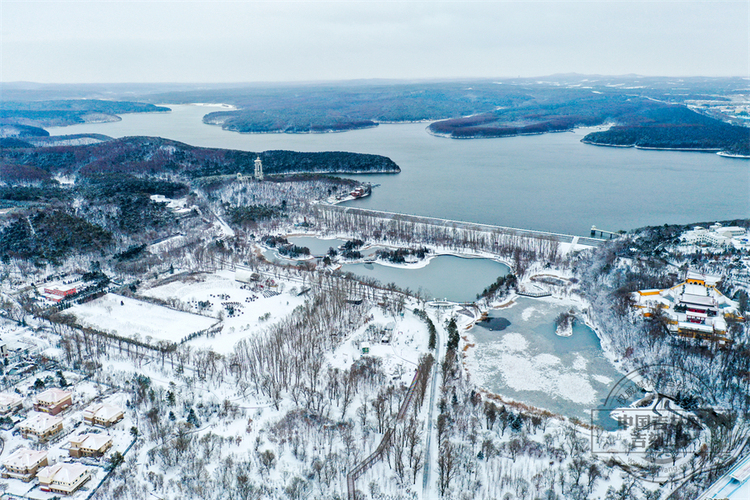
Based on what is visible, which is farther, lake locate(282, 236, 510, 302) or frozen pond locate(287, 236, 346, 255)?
frozen pond locate(287, 236, 346, 255)

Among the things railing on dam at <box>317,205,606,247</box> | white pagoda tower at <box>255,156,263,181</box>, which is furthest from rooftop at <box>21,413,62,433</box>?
white pagoda tower at <box>255,156,263,181</box>

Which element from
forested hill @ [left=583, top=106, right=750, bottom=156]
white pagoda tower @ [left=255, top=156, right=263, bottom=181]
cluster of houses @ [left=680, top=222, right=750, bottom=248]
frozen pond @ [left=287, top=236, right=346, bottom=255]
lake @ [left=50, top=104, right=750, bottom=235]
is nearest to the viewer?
cluster of houses @ [left=680, top=222, right=750, bottom=248]

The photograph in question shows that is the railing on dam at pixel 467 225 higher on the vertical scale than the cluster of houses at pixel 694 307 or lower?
higher

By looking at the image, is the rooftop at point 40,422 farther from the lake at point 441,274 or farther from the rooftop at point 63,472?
the lake at point 441,274

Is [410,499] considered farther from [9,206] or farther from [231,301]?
[9,206]
